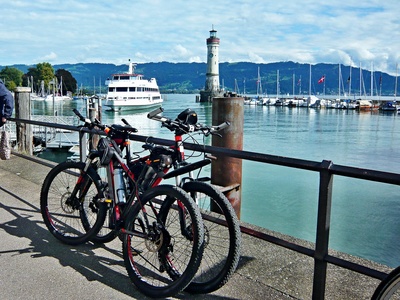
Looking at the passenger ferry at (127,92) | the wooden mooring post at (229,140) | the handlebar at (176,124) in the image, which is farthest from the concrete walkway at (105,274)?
the passenger ferry at (127,92)

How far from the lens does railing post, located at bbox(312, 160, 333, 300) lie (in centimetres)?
270

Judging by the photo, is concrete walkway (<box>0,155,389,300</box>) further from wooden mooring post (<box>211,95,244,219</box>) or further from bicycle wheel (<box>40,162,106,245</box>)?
wooden mooring post (<box>211,95,244,219</box>)

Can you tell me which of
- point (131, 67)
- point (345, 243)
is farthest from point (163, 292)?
point (131, 67)

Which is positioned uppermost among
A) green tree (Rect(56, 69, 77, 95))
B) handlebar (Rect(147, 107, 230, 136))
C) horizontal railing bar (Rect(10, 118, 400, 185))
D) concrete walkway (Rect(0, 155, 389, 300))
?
green tree (Rect(56, 69, 77, 95))

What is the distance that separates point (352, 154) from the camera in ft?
97.8

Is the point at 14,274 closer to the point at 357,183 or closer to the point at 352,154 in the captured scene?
the point at 357,183

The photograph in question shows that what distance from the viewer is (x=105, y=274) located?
11.2 feet

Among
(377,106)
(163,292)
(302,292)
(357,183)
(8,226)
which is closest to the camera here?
(163,292)

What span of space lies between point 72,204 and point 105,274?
907mm

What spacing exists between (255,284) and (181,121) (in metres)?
1.32

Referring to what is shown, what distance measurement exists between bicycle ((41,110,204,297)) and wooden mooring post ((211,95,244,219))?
6.98 feet

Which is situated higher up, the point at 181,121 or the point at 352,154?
the point at 181,121

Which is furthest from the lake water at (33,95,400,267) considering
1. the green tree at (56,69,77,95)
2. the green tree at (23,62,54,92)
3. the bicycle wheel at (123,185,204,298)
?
the green tree at (56,69,77,95)

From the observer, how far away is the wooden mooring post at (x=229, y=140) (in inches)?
224
